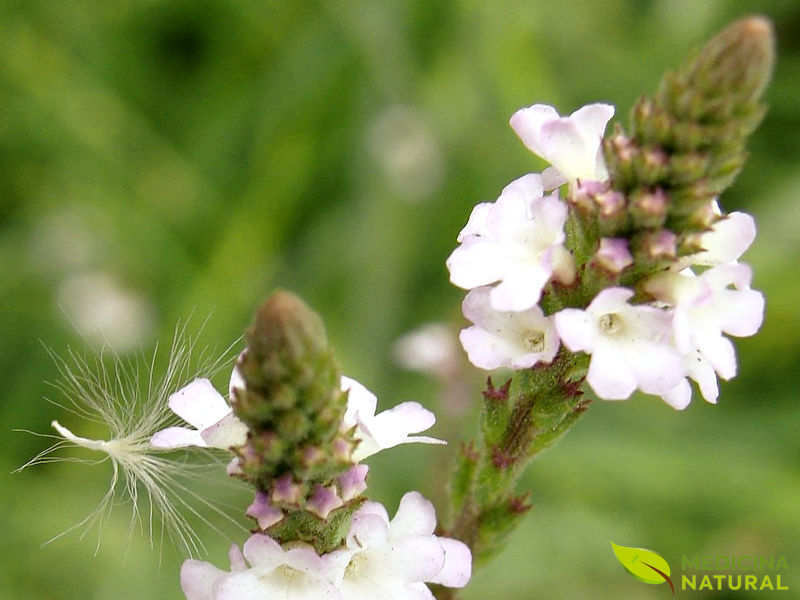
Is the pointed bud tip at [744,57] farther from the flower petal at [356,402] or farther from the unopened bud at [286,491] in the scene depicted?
the unopened bud at [286,491]

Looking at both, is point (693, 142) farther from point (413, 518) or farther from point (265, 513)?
point (265, 513)

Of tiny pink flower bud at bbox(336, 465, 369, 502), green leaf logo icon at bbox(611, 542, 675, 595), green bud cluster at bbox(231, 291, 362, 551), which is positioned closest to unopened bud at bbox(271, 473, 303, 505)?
green bud cluster at bbox(231, 291, 362, 551)

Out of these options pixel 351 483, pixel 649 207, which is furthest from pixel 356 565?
pixel 649 207

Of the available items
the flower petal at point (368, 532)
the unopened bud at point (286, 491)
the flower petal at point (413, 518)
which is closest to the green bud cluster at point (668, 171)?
the flower petal at point (413, 518)

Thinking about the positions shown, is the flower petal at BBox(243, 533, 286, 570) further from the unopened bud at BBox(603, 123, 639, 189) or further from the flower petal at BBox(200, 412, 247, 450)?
the unopened bud at BBox(603, 123, 639, 189)

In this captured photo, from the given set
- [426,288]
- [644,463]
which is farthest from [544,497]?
[426,288]

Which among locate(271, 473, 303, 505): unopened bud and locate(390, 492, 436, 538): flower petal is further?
locate(390, 492, 436, 538): flower petal
